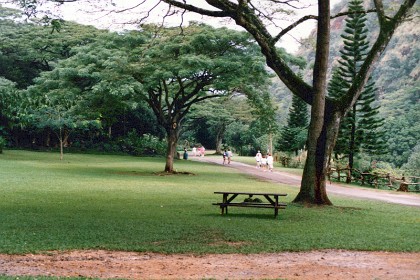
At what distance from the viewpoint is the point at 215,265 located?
7.29m

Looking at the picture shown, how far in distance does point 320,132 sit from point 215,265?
841 cm

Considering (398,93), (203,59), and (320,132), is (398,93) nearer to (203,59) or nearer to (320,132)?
(203,59)

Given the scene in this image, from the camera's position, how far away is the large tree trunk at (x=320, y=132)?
14.8 metres

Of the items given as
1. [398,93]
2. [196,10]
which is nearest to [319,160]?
[196,10]

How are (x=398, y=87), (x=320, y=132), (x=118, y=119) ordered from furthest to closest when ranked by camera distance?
(x=398, y=87) < (x=118, y=119) < (x=320, y=132)

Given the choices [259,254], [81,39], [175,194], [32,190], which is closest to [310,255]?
[259,254]

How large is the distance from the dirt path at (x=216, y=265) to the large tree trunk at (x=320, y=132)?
644 cm

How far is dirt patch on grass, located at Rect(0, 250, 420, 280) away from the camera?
6.65 metres

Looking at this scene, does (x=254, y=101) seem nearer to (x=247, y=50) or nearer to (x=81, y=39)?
(x=247, y=50)

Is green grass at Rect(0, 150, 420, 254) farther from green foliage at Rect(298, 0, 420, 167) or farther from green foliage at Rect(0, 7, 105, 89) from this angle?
green foliage at Rect(0, 7, 105, 89)

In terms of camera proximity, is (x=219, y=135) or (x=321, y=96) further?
(x=219, y=135)

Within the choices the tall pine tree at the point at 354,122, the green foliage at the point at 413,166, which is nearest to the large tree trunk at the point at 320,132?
the tall pine tree at the point at 354,122

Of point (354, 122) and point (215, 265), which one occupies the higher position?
point (354, 122)

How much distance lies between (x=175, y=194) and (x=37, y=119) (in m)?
27.0
